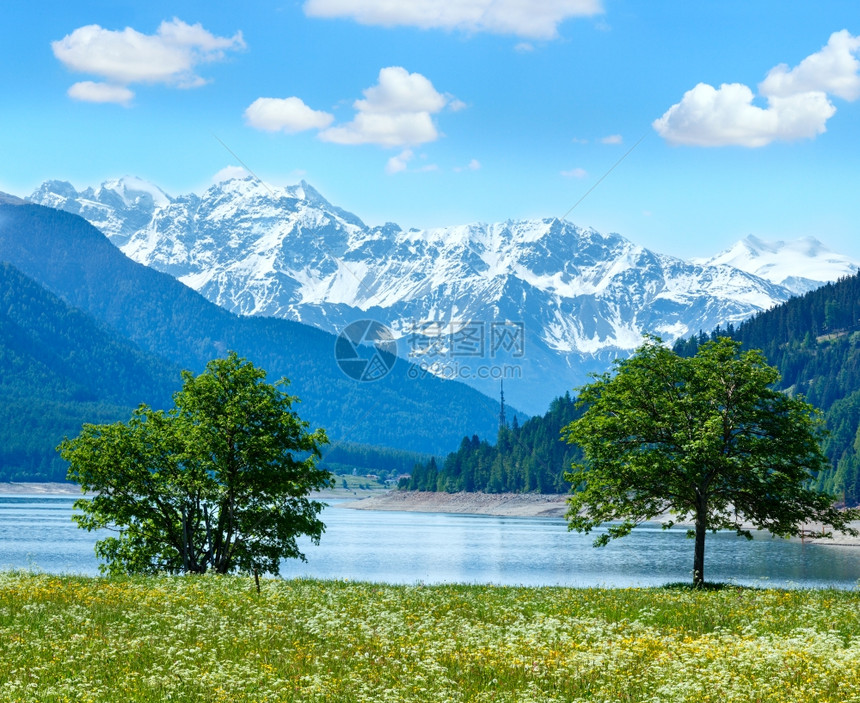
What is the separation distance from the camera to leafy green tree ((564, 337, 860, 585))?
4509 cm

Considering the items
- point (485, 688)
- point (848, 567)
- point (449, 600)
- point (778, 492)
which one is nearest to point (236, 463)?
point (449, 600)

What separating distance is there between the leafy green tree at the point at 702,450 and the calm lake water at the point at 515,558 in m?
18.4

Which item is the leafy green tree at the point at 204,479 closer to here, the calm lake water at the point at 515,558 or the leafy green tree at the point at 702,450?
the calm lake water at the point at 515,558

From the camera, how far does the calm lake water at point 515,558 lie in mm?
84250

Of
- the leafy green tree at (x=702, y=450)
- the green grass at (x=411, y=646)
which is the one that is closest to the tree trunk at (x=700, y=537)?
the leafy green tree at (x=702, y=450)

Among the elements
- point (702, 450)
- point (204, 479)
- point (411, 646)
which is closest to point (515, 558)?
point (204, 479)

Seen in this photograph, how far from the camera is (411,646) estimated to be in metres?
22.1

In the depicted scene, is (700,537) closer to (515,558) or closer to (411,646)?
(411,646)

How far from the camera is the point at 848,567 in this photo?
109 metres

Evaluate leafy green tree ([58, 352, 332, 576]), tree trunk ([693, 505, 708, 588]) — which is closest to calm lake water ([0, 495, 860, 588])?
leafy green tree ([58, 352, 332, 576])

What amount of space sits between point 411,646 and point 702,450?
25497 mm

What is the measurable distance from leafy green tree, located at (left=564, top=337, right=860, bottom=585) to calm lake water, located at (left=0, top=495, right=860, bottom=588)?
1844 cm

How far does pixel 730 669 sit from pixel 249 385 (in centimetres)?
3382

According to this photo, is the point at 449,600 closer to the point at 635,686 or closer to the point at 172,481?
Result: the point at 635,686
